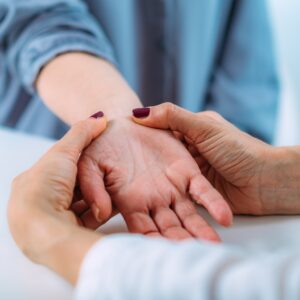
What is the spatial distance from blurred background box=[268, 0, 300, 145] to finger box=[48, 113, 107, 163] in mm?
847

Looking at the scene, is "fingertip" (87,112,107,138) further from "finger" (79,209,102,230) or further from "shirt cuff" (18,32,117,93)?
"shirt cuff" (18,32,117,93)

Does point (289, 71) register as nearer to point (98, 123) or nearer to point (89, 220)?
point (98, 123)

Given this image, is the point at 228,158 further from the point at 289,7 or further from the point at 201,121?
the point at 289,7

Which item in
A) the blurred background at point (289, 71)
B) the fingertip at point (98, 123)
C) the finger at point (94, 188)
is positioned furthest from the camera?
the blurred background at point (289, 71)

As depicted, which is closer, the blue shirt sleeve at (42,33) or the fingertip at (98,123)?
the fingertip at (98,123)

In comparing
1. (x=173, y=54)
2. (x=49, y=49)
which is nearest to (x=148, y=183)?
(x=49, y=49)

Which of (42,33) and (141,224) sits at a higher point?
(42,33)

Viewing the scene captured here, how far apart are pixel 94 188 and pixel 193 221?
13cm

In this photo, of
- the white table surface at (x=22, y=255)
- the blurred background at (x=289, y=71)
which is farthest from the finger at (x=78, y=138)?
the blurred background at (x=289, y=71)

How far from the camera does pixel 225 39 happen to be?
1.23 m

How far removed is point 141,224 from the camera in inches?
23.3

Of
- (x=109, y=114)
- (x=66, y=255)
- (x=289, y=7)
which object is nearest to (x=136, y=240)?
(x=66, y=255)

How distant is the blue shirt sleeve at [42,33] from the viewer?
0.96 meters

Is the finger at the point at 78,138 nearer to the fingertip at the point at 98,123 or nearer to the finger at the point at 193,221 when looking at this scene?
the fingertip at the point at 98,123
